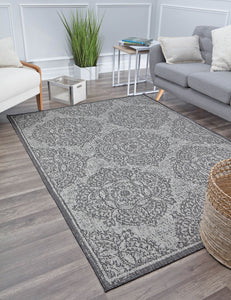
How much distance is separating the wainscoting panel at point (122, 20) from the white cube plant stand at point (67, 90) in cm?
128

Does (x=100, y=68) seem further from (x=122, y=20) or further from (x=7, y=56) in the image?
(x=7, y=56)

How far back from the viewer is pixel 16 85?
253 cm

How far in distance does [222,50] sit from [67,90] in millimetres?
1609

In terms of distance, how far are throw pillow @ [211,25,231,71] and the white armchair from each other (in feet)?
5.69

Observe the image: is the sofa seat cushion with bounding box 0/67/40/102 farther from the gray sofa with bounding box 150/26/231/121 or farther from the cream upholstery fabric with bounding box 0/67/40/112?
the gray sofa with bounding box 150/26/231/121

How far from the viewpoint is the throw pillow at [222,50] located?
2818 millimetres

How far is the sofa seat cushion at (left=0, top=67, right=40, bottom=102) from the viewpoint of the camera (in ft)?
7.98

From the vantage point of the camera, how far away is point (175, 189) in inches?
74.2

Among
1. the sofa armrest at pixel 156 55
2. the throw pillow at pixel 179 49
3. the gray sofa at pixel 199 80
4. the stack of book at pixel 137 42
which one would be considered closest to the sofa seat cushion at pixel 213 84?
the gray sofa at pixel 199 80

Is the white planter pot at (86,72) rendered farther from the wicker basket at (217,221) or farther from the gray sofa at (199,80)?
the wicker basket at (217,221)

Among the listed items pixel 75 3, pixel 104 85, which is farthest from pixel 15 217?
pixel 75 3

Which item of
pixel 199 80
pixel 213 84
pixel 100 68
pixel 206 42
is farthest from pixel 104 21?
pixel 213 84

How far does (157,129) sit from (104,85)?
4.66ft

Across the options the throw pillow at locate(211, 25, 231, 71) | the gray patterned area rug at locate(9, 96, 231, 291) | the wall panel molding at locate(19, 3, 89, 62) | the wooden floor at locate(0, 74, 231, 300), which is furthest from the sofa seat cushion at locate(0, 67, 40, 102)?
the throw pillow at locate(211, 25, 231, 71)
